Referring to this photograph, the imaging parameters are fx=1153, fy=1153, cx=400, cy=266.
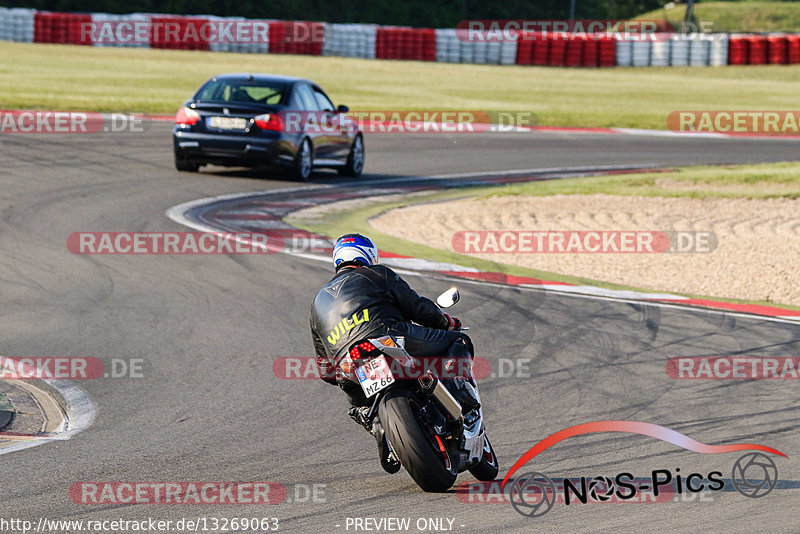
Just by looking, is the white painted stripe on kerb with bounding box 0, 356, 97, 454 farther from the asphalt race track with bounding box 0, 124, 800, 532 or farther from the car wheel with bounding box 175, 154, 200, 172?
the car wheel with bounding box 175, 154, 200, 172

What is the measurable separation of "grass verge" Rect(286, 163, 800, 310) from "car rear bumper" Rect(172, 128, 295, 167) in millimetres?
1679

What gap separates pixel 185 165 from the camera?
18.6 m

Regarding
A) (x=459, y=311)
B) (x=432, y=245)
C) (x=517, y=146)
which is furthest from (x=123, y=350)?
(x=517, y=146)

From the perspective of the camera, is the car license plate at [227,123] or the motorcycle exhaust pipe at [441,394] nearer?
the motorcycle exhaust pipe at [441,394]

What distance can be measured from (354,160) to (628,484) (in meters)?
14.5

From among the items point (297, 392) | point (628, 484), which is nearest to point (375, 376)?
point (628, 484)

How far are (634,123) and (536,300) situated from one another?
21243 millimetres

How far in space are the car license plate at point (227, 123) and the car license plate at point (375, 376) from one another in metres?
12.1

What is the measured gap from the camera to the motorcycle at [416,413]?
569 cm

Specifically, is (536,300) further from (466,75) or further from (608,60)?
(608,60)

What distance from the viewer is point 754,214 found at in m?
16.6

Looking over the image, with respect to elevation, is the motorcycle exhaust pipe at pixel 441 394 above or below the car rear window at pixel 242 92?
below

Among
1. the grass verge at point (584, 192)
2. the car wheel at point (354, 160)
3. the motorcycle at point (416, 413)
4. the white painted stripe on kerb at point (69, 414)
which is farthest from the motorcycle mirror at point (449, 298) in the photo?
the car wheel at point (354, 160)

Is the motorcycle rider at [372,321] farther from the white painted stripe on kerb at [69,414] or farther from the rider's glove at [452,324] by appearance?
the white painted stripe on kerb at [69,414]
